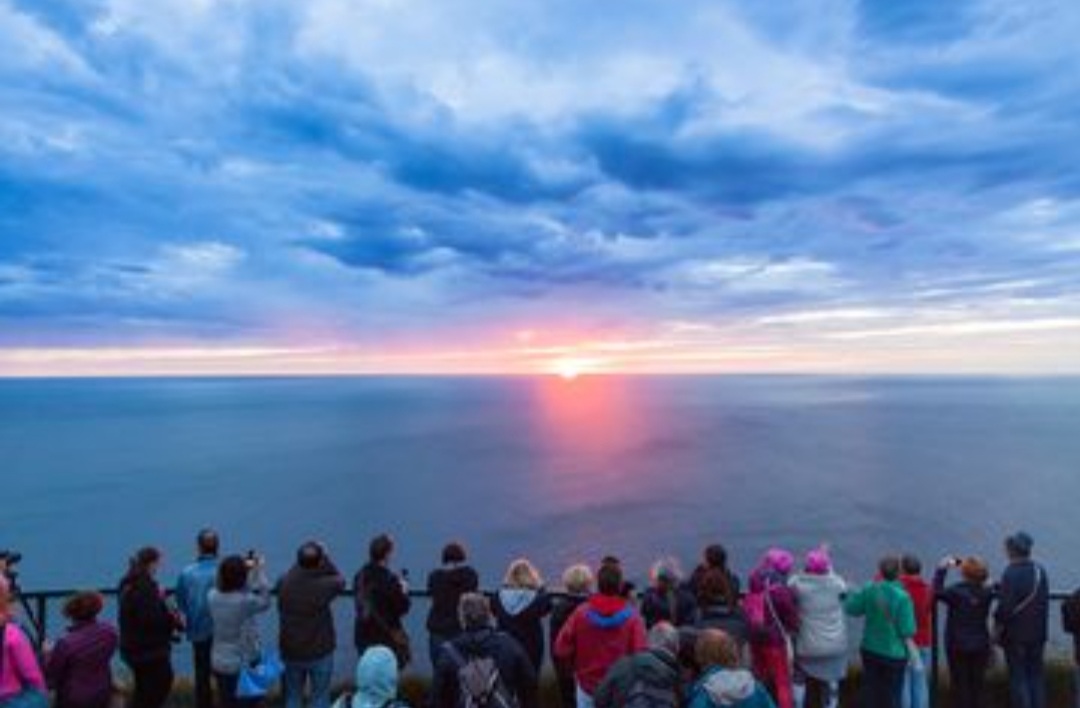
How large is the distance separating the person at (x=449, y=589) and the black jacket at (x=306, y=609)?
2.69ft

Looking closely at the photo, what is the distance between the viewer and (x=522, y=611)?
21.1 feet

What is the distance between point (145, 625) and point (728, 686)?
4.86m

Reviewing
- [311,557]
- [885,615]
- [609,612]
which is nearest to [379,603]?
[311,557]

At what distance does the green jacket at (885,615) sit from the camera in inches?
262

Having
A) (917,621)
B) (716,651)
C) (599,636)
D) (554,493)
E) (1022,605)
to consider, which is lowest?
(554,493)

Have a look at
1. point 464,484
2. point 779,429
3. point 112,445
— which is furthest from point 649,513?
point 112,445

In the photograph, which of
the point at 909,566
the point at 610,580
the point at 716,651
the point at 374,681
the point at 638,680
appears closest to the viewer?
the point at 374,681

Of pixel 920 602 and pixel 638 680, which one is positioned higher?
pixel 638 680

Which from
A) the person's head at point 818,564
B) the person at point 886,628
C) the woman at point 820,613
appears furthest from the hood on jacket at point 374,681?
the person at point 886,628

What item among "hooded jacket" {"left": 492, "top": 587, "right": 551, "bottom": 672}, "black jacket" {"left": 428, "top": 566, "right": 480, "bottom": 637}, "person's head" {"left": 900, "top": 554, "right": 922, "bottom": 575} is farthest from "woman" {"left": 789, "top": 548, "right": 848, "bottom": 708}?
"black jacket" {"left": 428, "top": 566, "right": 480, "bottom": 637}

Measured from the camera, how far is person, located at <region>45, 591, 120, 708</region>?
5.49m

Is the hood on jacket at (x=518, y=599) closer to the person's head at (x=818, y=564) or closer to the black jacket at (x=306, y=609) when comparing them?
the black jacket at (x=306, y=609)

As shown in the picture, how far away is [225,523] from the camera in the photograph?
60344 mm

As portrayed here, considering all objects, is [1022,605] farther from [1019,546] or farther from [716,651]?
[716,651]
